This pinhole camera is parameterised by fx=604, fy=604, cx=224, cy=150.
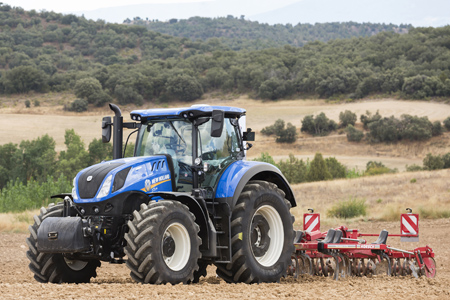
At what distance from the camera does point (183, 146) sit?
8758 millimetres

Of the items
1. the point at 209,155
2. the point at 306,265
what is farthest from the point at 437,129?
the point at 209,155

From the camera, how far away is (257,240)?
360 inches

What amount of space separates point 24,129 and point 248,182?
215 ft

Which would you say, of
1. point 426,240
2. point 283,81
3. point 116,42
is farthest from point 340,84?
point 426,240

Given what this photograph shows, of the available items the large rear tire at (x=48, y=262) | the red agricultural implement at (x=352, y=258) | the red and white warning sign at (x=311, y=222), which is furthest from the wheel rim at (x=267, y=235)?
the red and white warning sign at (x=311, y=222)

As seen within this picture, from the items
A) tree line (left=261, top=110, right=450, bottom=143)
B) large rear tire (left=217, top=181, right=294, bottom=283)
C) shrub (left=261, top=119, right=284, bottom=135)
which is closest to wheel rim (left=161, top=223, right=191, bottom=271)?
large rear tire (left=217, top=181, right=294, bottom=283)

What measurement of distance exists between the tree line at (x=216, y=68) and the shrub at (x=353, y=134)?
14221 millimetres

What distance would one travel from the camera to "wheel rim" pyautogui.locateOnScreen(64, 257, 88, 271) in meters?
8.50

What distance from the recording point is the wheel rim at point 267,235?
906 centimetres

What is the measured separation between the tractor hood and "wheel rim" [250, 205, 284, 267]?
1615 millimetres

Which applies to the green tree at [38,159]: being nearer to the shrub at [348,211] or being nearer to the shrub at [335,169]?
the shrub at [335,169]

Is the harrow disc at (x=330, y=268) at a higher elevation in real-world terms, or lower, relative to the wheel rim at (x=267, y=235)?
lower

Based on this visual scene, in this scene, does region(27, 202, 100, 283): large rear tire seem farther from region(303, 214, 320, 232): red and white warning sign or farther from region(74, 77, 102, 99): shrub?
region(74, 77, 102, 99): shrub

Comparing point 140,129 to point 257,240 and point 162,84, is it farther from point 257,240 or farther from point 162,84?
point 162,84
